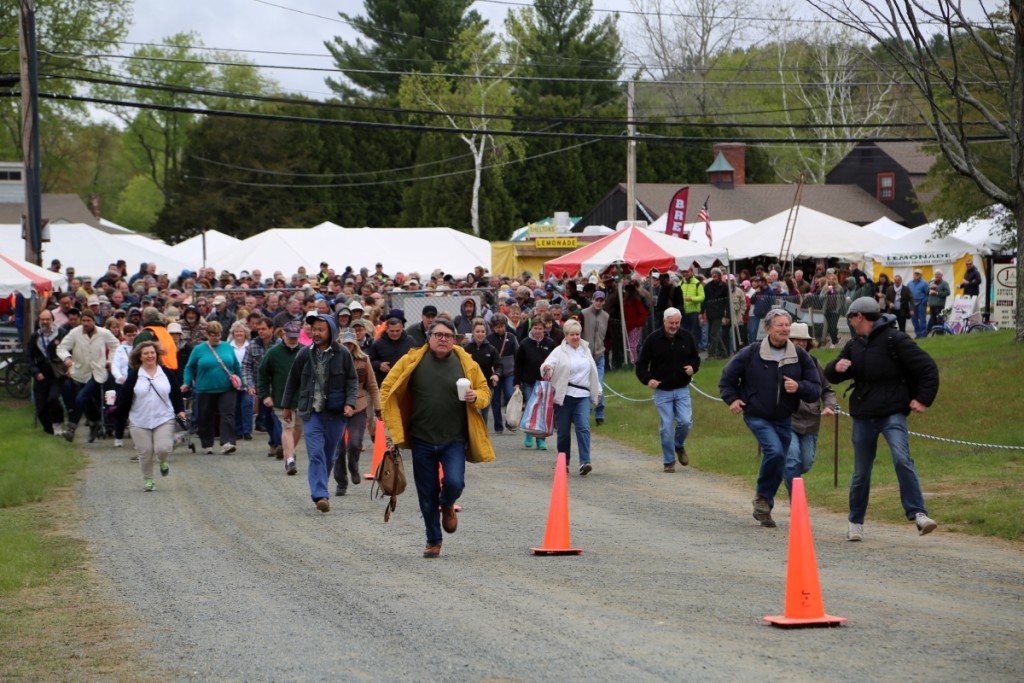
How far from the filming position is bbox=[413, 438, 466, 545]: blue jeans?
1123 cm

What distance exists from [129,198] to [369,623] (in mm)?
97887

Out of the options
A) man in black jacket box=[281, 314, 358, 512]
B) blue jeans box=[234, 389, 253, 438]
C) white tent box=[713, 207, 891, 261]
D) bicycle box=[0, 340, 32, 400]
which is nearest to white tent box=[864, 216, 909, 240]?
white tent box=[713, 207, 891, 261]

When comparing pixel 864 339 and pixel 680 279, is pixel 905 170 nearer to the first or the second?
pixel 680 279

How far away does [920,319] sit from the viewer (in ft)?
114

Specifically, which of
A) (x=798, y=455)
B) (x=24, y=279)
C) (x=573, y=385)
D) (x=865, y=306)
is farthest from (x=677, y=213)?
(x=865, y=306)

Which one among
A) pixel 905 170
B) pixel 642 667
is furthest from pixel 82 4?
pixel 642 667

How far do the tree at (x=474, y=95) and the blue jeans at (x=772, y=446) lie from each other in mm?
54581

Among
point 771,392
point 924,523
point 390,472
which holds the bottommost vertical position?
point 924,523

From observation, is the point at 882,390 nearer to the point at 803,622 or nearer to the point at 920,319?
the point at 803,622

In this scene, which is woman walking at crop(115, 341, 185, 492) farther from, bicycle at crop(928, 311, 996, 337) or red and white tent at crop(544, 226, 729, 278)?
bicycle at crop(928, 311, 996, 337)

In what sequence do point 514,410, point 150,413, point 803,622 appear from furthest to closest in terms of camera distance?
point 514,410 < point 150,413 < point 803,622

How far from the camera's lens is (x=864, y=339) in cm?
1169

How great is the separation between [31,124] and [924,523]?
20704 mm

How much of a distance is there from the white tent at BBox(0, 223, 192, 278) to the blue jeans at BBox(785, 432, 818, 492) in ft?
94.1
